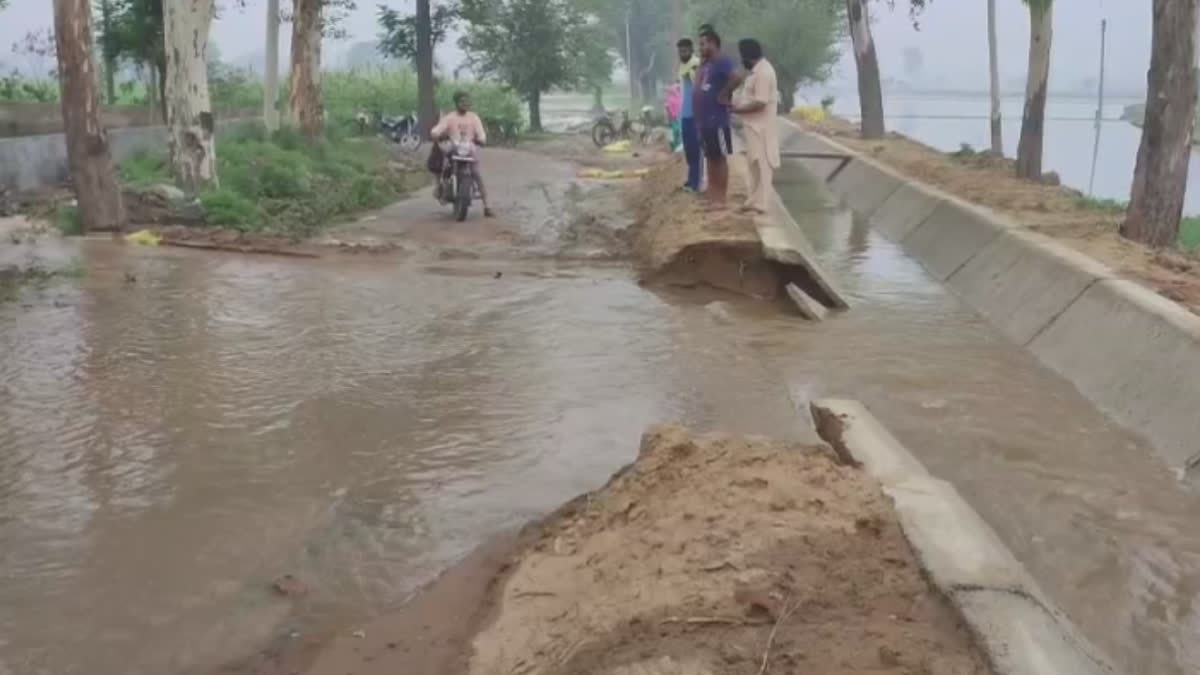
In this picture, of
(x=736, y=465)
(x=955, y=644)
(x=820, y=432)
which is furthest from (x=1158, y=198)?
(x=955, y=644)

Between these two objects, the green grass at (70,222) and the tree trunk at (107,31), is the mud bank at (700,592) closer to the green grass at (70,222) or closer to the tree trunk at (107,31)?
the green grass at (70,222)

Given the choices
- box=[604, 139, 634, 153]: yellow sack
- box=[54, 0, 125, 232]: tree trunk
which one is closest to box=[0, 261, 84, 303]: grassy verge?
box=[54, 0, 125, 232]: tree trunk

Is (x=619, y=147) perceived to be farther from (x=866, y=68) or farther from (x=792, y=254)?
(x=792, y=254)

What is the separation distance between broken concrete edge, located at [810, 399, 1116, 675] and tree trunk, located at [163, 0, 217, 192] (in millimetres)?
11365

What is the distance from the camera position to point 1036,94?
17.4 metres

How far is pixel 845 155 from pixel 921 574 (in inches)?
765

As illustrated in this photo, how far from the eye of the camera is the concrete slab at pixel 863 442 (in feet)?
15.5

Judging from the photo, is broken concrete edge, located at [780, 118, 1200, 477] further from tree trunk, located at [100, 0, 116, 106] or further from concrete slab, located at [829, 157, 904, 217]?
tree trunk, located at [100, 0, 116, 106]

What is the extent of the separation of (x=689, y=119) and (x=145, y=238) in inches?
227

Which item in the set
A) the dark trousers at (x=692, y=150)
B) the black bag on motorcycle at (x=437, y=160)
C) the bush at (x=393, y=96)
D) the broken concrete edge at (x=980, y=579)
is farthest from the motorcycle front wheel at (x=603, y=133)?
the broken concrete edge at (x=980, y=579)

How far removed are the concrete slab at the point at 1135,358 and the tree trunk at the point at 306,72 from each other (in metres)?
15.9

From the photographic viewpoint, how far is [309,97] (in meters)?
22.0

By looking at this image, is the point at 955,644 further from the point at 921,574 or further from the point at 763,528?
the point at 763,528

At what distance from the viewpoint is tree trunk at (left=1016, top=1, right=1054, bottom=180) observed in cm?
1727
